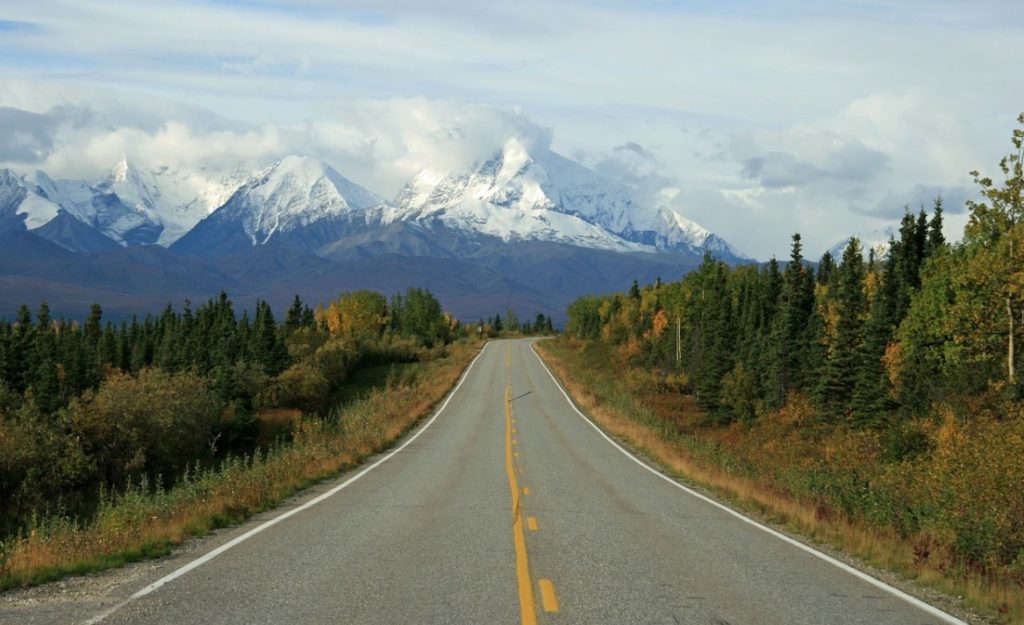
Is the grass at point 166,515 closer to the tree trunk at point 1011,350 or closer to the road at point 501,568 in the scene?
the road at point 501,568

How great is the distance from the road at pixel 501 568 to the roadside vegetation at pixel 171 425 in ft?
4.50

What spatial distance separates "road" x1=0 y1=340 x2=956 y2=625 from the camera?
28.3ft

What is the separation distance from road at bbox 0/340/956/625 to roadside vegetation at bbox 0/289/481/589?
1.37 m

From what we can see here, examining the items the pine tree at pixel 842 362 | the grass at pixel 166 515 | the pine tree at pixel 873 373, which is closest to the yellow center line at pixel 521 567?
the grass at pixel 166 515

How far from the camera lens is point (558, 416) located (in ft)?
148

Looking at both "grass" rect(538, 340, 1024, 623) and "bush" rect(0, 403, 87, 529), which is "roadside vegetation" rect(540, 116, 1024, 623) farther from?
"bush" rect(0, 403, 87, 529)

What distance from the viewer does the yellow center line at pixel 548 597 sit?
8828mm

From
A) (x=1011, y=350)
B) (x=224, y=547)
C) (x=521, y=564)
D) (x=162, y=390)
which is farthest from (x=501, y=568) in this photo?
(x=162, y=390)

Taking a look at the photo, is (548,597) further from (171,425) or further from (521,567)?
(171,425)

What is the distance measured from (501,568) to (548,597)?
1.50 metres

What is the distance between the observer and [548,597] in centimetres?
927

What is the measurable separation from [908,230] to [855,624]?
69562 mm

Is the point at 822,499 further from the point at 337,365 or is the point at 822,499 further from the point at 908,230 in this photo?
the point at 337,365

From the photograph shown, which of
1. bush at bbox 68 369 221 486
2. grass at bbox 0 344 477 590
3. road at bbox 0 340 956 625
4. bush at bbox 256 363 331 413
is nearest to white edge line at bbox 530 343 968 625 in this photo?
road at bbox 0 340 956 625
